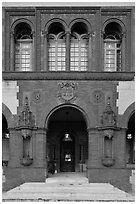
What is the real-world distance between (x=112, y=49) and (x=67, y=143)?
8418mm

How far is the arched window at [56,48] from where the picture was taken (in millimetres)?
22688

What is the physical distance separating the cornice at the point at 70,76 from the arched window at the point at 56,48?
1.66m

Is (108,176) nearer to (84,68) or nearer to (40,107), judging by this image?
(40,107)

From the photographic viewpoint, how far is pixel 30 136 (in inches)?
813

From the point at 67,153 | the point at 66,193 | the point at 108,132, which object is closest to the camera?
the point at 66,193

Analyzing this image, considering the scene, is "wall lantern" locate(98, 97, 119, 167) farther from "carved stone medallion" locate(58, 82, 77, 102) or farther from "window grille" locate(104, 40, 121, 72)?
"window grille" locate(104, 40, 121, 72)

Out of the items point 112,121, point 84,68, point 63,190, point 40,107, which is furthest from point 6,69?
point 63,190

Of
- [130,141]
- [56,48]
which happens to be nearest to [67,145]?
[130,141]

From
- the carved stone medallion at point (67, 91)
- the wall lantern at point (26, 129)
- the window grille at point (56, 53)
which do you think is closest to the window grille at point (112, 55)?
the window grille at point (56, 53)

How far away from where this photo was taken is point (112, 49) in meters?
23.1

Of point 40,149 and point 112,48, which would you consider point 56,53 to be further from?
point 40,149

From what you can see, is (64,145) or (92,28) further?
(64,145)

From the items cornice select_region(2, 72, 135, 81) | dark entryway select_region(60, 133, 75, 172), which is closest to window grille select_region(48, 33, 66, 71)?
cornice select_region(2, 72, 135, 81)

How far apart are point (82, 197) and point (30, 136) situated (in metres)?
6.16
